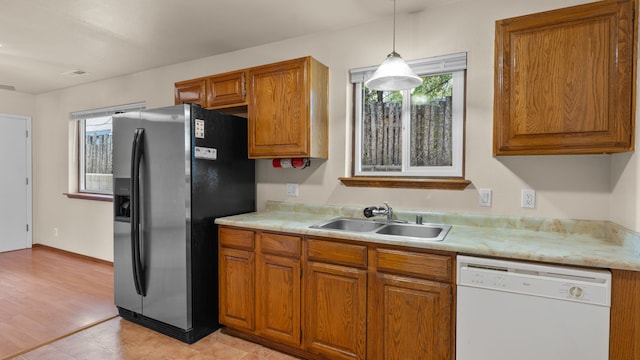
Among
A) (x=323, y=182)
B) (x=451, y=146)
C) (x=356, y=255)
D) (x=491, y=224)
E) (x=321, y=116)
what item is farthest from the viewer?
(x=323, y=182)

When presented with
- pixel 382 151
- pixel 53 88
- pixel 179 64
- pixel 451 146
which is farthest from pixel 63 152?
pixel 451 146

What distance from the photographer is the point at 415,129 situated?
102 inches

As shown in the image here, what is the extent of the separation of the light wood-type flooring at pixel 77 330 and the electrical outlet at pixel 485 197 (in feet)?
5.53

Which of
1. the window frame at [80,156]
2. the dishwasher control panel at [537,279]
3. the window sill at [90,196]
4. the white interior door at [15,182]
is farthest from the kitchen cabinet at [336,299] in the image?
the white interior door at [15,182]

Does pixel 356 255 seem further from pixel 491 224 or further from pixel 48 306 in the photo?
pixel 48 306

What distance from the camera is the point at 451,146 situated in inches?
96.6

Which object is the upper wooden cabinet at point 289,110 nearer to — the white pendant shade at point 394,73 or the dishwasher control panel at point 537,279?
the white pendant shade at point 394,73

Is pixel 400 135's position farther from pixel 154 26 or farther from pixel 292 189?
pixel 154 26

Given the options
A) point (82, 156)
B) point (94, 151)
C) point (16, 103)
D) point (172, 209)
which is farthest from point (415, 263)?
point (16, 103)

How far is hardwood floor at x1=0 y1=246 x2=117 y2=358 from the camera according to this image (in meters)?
2.62

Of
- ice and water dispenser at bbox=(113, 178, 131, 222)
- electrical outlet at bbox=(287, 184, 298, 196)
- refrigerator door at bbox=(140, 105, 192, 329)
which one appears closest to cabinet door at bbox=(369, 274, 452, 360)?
electrical outlet at bbox=(287, 184, 298, 196)

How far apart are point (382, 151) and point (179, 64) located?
8.17 ft

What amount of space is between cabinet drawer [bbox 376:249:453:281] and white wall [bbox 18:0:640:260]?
69cm

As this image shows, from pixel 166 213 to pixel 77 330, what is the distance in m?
1.20
